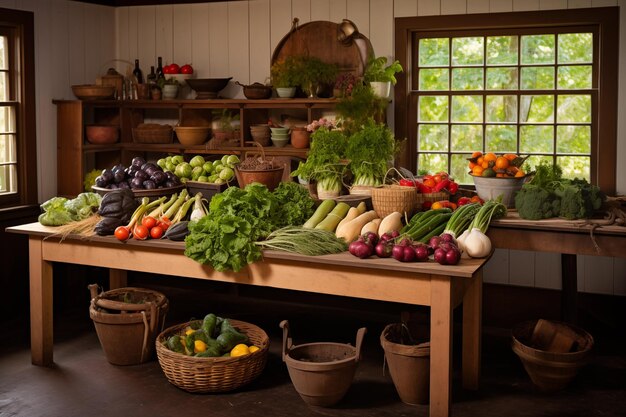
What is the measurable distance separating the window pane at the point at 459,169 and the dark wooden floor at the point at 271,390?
149cm

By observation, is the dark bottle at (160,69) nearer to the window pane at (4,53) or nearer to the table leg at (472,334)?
the window pane at (4,53)

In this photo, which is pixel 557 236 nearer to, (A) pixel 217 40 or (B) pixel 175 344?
(B) pixel 175 344

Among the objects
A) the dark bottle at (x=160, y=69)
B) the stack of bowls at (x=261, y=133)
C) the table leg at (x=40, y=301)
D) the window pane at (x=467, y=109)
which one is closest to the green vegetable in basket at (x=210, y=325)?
the table leg at (x=40, y=301)

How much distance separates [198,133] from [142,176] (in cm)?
199

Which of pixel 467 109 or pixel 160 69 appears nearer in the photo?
pixel 467 109

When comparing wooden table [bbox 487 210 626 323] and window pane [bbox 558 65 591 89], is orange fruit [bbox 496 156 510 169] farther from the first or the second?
A: window pane [bbox 558 65 591 89]

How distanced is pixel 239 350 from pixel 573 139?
3582mm

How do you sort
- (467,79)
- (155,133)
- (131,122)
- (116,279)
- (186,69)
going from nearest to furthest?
(116,279), (467,79), (155,133), (186,69), (131,122)

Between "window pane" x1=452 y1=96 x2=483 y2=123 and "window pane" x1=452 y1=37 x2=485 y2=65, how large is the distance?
0.32 metres

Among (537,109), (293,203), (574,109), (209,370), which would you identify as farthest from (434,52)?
(209,370)

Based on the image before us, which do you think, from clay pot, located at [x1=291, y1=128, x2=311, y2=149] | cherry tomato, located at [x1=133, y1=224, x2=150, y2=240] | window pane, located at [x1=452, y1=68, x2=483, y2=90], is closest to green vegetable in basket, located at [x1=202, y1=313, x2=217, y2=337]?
cherry tomato, located at [x1=133, y1=224, x2=150, y2=240]

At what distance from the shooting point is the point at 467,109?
729cm

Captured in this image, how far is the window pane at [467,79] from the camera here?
7.21 m

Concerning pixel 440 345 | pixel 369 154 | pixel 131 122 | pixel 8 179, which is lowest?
pixel 440 345
